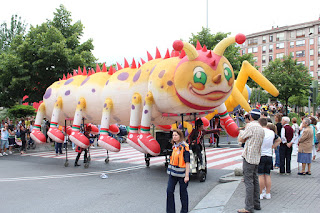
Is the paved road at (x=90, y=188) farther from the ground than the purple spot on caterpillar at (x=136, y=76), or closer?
closer

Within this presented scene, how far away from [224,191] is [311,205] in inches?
80.9

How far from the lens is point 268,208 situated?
18.6 ft

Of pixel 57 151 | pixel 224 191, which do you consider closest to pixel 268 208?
pixel 224 191

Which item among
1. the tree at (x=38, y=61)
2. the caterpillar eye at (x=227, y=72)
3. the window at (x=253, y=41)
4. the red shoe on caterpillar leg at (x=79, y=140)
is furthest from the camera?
Answer: the window at (x=253, y=41)

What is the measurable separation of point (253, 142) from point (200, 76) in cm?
284

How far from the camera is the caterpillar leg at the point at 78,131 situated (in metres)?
10.6

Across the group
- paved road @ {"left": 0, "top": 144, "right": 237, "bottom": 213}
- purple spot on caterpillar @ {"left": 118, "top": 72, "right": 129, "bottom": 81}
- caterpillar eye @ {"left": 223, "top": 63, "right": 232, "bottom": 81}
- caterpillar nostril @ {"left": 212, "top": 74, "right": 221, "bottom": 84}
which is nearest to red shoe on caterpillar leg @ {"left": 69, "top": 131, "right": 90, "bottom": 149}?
paved road @ {"left": 0, "top": 144, "right": 237, "bottom": 213}

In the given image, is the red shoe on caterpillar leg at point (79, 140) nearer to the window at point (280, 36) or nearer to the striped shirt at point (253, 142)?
the striped shirt at point (253, 142)

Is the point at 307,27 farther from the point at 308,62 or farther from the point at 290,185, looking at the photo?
the point at 290,185

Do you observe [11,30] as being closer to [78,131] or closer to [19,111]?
[19,111]

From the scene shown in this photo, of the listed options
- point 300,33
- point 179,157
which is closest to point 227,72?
point 179,157

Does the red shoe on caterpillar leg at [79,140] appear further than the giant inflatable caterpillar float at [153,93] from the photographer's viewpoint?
Yes

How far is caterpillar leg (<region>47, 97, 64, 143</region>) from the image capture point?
11.7m

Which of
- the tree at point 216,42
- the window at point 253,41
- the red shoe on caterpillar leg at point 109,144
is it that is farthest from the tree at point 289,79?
the window at point 253,41
